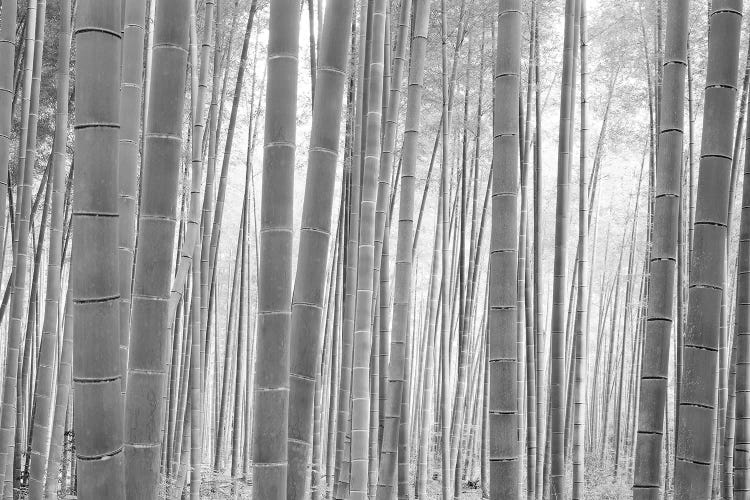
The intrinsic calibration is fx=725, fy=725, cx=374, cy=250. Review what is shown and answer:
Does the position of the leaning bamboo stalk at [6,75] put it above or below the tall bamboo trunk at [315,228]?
above

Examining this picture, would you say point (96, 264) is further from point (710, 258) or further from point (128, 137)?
point (710, 258)

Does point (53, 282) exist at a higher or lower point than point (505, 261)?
lower

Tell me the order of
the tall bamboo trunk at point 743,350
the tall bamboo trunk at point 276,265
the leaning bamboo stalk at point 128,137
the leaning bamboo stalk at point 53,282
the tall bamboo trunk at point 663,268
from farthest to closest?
the leaning bamboo stalk at point 53,282 < the tall bamboo trunk at point 743,350 < the leaning bamboo stalk at point 128,137 < the tall bamboo trunk at point 663,268 < the tall bamboo trunk at point 276,265

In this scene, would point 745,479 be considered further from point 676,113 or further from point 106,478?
point 106,478

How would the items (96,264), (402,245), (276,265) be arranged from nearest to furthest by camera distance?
1. (96,264)
2. (276,265)
3. (402,245)

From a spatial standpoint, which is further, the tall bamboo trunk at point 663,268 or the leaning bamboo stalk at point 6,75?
the leaning bamboo stalk at point 6,75

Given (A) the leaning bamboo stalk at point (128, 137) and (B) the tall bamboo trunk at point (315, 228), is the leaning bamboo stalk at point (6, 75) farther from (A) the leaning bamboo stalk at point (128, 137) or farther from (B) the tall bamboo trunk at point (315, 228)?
(B) the tall bamboo trunk at point (315, 228)

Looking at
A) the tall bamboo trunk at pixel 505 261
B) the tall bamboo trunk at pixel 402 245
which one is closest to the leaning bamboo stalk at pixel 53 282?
the tall bamboo trunk at pixel 402 245

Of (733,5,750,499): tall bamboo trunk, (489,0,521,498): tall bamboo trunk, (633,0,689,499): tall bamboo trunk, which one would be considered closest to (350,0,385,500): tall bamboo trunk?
(489,0,521,498): tall bamboo trunk

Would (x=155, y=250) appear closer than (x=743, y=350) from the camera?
Yes

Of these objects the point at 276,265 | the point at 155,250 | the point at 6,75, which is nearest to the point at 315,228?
the point at 276,265

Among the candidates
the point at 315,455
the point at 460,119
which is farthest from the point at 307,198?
the point at 460,119

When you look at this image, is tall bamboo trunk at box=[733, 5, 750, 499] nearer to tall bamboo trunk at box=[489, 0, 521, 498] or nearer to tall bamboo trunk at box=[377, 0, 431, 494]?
tall bamboo trunk at box=[489, 0, 521, 498]

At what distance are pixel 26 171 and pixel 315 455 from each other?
3.27 meters
